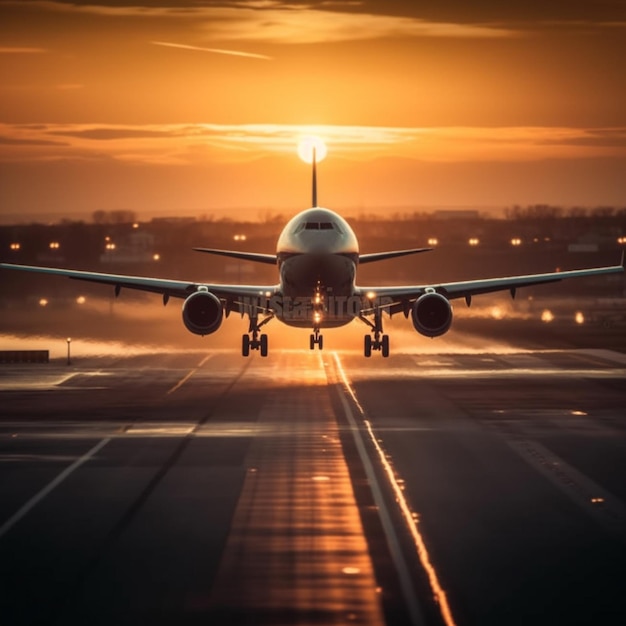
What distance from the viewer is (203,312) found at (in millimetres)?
66312

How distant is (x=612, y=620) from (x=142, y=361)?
203ft

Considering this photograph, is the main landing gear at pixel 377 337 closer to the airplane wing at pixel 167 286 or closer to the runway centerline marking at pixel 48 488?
the airplane wing at pixel 167 286

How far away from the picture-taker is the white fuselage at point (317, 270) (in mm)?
63500

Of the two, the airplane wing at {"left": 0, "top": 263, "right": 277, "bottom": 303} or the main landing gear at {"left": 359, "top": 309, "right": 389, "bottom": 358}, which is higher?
the airplane wing at {"left": 0, "top": 263, "right": 277, "bottom": 303}

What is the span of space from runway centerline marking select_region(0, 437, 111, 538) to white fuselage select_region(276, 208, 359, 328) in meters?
22.3

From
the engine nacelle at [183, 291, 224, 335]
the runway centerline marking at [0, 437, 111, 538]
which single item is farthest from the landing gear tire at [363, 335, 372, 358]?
the runway centerline marking at [0, 437, 111, 538]

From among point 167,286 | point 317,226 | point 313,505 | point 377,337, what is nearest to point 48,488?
point 313,505

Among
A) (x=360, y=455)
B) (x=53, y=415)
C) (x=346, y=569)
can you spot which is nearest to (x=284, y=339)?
(x=53, y=415)

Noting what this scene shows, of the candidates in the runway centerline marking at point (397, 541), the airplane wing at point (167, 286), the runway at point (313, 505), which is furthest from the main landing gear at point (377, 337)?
the runway centerline marking at point (397, 541)

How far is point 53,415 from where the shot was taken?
50.4 m

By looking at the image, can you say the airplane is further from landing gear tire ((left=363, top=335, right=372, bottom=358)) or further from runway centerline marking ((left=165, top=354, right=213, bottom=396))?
runway centerline marking ((left=165, top=354, right=213, bottom=396))

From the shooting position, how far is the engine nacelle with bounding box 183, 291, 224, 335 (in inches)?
2603

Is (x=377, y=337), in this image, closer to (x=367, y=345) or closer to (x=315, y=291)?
(x=367, y=345)

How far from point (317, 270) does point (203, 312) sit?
6760mm
